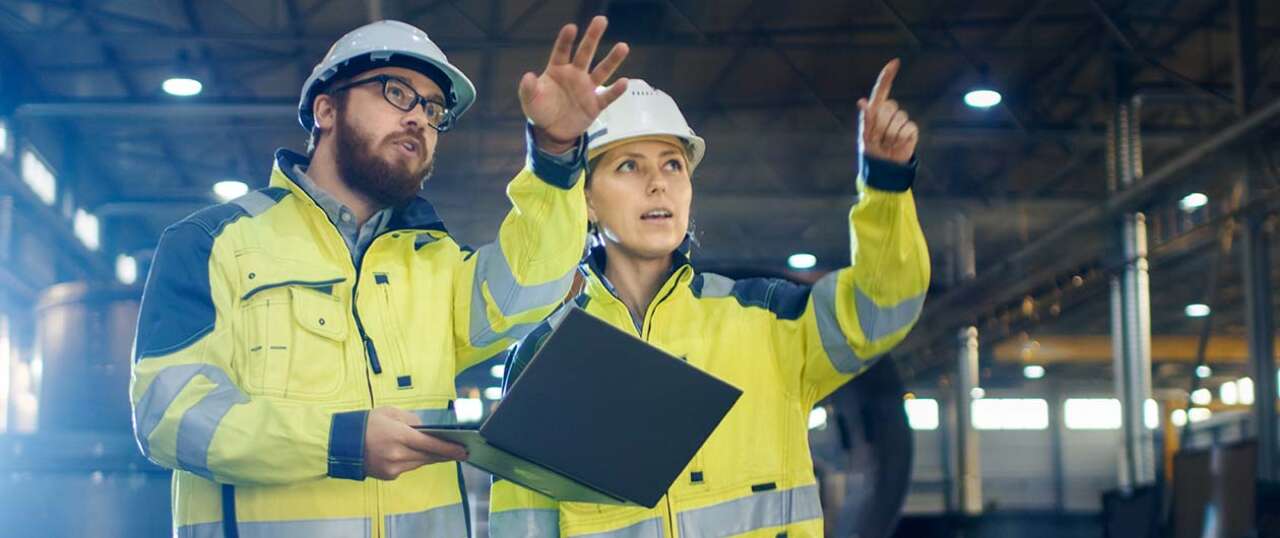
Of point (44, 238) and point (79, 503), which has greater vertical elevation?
point (44, 238)

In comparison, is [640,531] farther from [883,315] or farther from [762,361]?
[883,315]

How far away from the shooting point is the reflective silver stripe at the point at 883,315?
329cm

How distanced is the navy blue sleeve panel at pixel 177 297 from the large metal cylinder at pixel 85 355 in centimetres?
513

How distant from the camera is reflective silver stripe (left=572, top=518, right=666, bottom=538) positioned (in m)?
3.40

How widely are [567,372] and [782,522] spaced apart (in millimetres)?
1008

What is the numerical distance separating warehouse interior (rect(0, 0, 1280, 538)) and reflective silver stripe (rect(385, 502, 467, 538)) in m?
5.04

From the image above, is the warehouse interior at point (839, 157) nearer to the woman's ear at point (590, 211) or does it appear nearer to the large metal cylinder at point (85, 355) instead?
the large metal cylinder at point (85, 355)

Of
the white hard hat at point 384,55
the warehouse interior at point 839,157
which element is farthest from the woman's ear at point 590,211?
the warehouse interior at point 839,157

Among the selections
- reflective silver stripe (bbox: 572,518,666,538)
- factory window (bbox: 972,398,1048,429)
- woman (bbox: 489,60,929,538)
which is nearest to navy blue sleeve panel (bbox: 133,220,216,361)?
woman (bbox: 489,60,929,538)

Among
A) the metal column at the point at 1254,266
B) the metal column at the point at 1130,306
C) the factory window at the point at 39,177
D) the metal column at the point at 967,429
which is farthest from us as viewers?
the metal column at the point at 967,429

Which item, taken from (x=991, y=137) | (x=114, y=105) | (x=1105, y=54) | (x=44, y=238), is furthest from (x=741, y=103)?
(x=44, y=238)

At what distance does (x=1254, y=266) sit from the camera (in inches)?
560

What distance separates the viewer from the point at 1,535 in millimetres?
6305

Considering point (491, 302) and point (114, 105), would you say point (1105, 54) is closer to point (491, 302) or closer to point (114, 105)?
point (114, 105)
